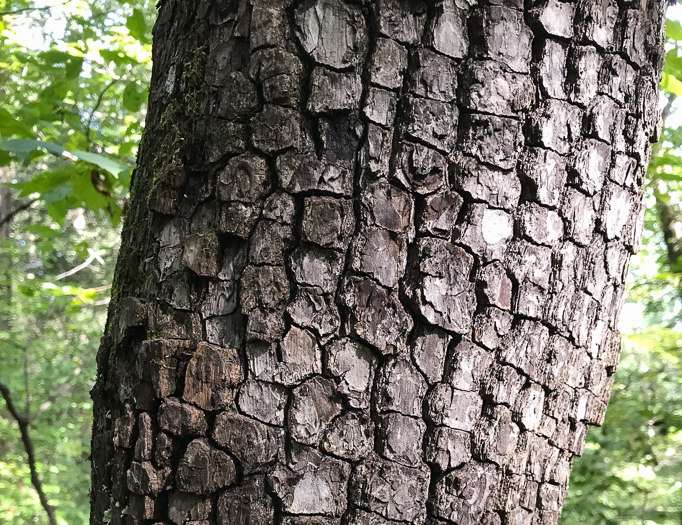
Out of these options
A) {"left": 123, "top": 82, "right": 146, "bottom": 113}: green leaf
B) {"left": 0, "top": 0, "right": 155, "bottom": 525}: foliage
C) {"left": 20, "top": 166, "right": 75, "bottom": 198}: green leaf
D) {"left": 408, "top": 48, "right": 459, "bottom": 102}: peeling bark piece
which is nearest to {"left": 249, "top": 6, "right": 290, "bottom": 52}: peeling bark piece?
{"left": 408, "top": 48, "right": 459, "bottom": 102}: peeling bark piece

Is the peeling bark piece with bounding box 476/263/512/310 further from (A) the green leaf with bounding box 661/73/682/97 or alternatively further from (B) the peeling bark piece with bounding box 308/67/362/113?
(A) the green leaf with bounding box 661/73/682/97

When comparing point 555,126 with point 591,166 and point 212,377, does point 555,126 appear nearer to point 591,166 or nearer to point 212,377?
point 591,166

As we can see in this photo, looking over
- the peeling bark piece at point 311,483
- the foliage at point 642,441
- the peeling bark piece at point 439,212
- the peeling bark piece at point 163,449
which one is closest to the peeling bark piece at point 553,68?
the peeling bark piece at point 439,212

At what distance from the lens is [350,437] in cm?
78

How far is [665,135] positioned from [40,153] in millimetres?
4482

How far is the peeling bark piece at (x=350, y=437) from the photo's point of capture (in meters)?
0.77

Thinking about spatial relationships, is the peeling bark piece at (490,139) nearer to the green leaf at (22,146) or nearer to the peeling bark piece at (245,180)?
the peeling bark piece at (245,180)

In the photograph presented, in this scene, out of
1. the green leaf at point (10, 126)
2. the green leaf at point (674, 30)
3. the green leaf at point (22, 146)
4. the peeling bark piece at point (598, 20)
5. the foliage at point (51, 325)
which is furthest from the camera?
the foliage at point (51, 325)

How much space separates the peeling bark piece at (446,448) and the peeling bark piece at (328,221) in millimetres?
315

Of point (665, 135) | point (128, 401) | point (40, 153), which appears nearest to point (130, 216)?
point (128, 401)

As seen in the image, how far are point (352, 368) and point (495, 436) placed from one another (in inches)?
10.1

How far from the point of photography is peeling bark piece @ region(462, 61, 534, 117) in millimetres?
813

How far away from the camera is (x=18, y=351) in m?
9.39

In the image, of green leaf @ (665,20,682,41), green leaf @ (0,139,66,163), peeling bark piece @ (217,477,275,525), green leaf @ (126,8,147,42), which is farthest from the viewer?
green leaf @ (126,8,147,42)
